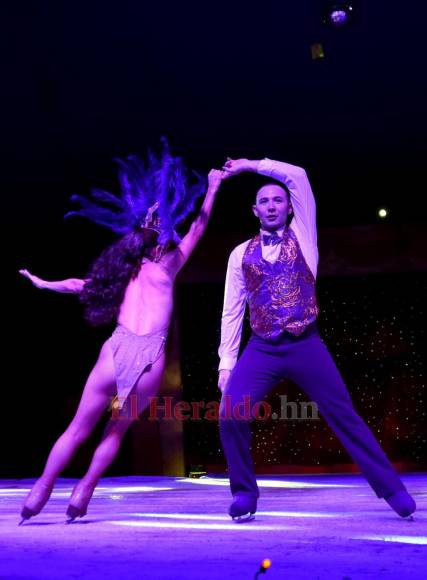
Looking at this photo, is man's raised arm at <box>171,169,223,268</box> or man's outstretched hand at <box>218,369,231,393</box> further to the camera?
man's raised arm at <box>171,169,223,268</box>

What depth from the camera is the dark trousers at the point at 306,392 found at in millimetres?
2609

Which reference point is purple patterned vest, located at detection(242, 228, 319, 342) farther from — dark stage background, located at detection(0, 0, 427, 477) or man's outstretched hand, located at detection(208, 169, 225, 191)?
dark stage background, located at detection(0, 0, 427, 477)

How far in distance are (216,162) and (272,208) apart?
2.98 meters

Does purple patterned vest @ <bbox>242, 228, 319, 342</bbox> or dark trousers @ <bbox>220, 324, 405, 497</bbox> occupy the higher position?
purple patterned vest @ <bbox>242, 228, 319, 342</bbox>

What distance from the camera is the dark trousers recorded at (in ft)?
8.56

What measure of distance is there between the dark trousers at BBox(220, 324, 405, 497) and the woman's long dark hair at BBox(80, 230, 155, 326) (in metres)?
0.71

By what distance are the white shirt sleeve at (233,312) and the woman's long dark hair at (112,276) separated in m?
0.50

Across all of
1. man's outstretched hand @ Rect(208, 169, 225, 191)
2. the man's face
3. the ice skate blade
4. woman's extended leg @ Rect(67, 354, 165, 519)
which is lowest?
the ice skate blade

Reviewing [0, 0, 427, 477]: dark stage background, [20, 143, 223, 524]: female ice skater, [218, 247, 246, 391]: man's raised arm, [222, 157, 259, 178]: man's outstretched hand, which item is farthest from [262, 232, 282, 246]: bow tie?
[0, 0, 427, 477]: dark stage background

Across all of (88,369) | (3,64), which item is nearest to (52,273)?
(88,369)

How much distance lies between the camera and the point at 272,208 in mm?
2990

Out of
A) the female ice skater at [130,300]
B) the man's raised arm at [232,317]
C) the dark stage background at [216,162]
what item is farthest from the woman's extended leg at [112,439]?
the dark stage background at [216,162]

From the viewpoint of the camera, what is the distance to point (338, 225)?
7.11 meters

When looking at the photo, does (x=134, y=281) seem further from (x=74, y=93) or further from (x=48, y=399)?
(x=48, y=399)
